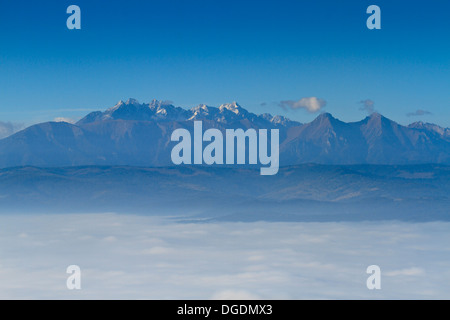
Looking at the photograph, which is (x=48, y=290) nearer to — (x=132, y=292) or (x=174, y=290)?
(x=132, y=292)

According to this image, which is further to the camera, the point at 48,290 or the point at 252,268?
the point at 252,268

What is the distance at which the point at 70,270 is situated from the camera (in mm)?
30703

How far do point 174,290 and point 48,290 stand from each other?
1364 centimetres

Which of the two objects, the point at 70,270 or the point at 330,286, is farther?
the point at 330,286
